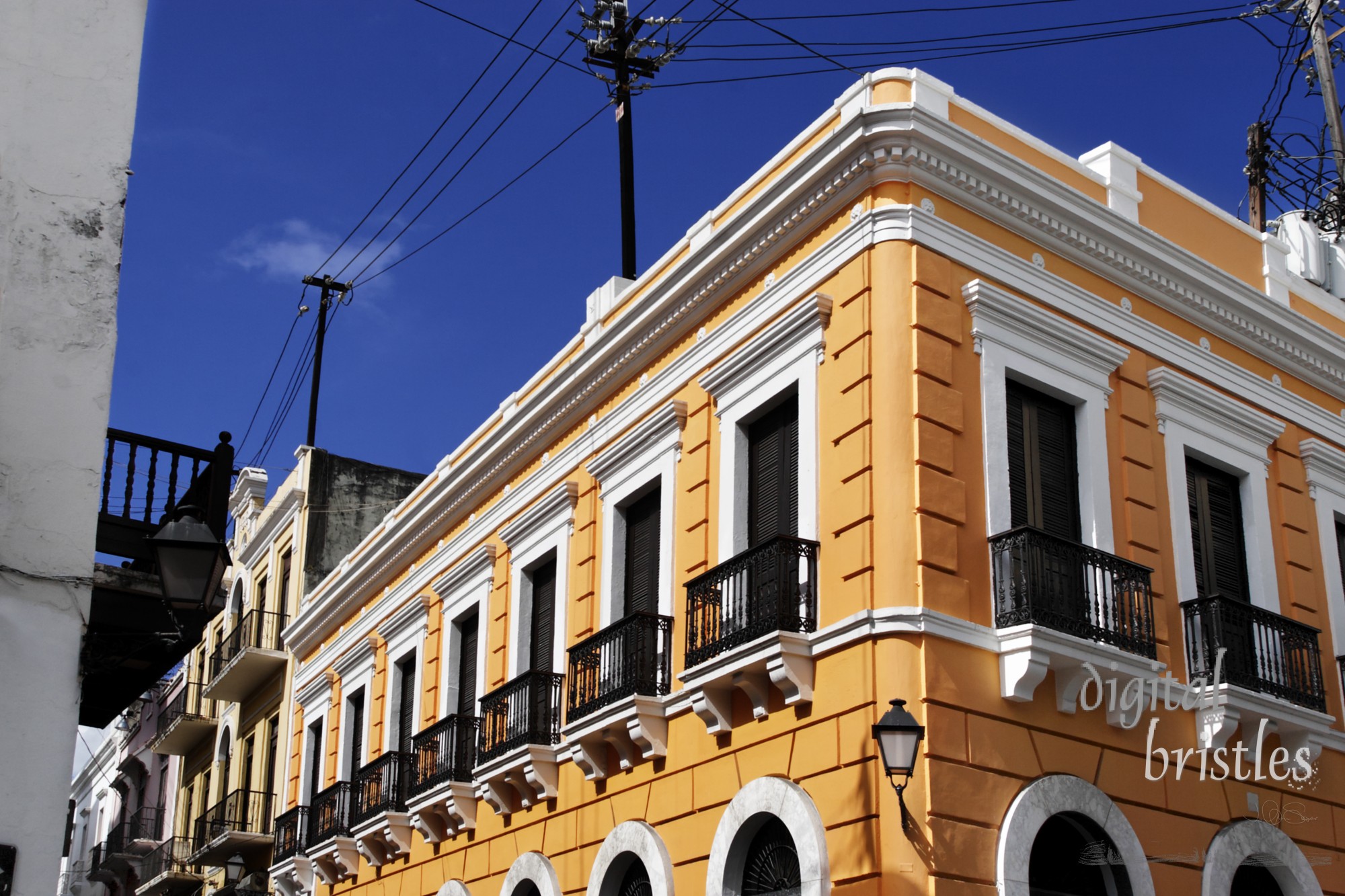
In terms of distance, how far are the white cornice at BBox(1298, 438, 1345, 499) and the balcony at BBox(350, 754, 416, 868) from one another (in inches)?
409

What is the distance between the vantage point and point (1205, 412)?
549 inches

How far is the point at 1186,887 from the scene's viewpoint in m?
11.9

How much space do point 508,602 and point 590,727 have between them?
12.0 ft

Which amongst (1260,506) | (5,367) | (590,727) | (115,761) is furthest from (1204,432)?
(115,761)

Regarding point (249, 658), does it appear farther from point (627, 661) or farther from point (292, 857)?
point (627, 661)

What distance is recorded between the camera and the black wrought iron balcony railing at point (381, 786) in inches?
720

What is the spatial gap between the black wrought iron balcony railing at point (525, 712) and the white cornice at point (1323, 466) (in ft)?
24.8

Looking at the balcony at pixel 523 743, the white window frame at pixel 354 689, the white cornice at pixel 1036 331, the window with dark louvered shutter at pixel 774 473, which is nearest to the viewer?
the white cornice at pixel 1036 331

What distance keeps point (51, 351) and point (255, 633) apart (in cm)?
2012

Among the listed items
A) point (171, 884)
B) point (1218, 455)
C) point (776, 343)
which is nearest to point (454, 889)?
point (776, 343)

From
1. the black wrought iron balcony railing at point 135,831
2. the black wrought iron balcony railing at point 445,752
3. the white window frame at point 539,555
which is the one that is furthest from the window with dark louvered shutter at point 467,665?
the black wrought iron balcony railing at point 135,831

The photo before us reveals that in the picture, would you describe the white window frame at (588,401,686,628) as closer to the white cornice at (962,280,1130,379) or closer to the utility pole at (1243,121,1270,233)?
the white cornice at (962,280,1130,379)

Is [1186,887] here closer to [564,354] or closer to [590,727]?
[590,727]

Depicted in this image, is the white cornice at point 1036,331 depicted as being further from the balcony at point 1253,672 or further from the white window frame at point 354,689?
the white window frame at point 354,689
